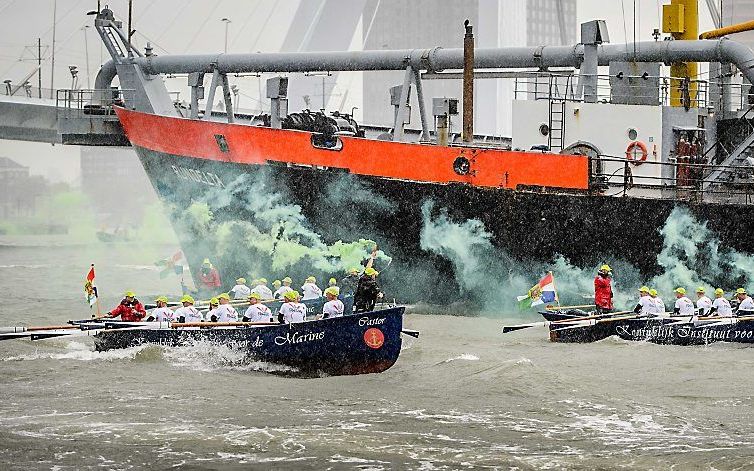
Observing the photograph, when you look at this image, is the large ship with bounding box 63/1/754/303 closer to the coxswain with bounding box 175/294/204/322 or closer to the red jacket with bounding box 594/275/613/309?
the red jacket with bounding box 594/275/613/309

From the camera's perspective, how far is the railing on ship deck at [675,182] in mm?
27622

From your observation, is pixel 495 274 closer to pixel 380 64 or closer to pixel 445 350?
pixel 445 350

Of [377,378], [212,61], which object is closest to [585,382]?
[377,378]

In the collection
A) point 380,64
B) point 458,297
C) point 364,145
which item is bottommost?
point 458,297

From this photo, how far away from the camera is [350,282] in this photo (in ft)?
93.9

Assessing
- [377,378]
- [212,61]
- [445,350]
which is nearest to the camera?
[377,378]

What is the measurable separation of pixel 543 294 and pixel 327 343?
25.1 ft

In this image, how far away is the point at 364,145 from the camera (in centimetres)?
2869

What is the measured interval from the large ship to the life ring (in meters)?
0.04

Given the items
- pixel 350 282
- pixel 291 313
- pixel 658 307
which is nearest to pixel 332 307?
pixel 291 313

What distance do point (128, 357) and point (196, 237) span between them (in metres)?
10.4

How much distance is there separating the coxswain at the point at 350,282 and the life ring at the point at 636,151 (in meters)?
7.46

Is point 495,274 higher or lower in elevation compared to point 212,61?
lower

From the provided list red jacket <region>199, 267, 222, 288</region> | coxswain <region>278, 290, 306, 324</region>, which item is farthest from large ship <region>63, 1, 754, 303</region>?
coxswain <region>278, 290, 306, 324</region>
